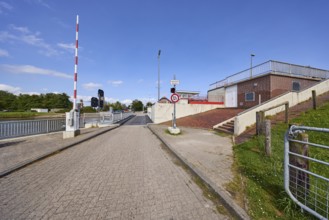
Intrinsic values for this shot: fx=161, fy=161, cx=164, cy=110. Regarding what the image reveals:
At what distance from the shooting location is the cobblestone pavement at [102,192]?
2531 millimetres

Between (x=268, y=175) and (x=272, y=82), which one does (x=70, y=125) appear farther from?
(x=272, y=82)

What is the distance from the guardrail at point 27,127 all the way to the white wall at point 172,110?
951cm

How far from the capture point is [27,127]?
9.02 m

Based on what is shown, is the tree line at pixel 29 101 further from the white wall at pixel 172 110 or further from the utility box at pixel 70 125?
the utility box at pixel 70 125

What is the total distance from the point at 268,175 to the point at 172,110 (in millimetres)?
15087

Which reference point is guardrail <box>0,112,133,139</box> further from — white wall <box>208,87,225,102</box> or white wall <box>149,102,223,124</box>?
white wall <box>208,87,225,102</box>

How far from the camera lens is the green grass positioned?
2.50 meters

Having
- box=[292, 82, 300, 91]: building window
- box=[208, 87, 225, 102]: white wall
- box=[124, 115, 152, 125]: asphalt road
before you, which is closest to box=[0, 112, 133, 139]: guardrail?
box=[124, 115, 152, 125]: asphalt road

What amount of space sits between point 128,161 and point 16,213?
9.31 feet

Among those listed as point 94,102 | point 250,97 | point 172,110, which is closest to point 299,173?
point 94,102

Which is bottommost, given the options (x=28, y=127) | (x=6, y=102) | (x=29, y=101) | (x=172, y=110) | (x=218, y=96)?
(x=28, y=127)

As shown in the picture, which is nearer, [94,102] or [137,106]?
[94,102]

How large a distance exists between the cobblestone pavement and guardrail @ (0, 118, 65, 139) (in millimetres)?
5045

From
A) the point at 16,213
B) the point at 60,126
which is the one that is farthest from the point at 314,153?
the point at 60,126
